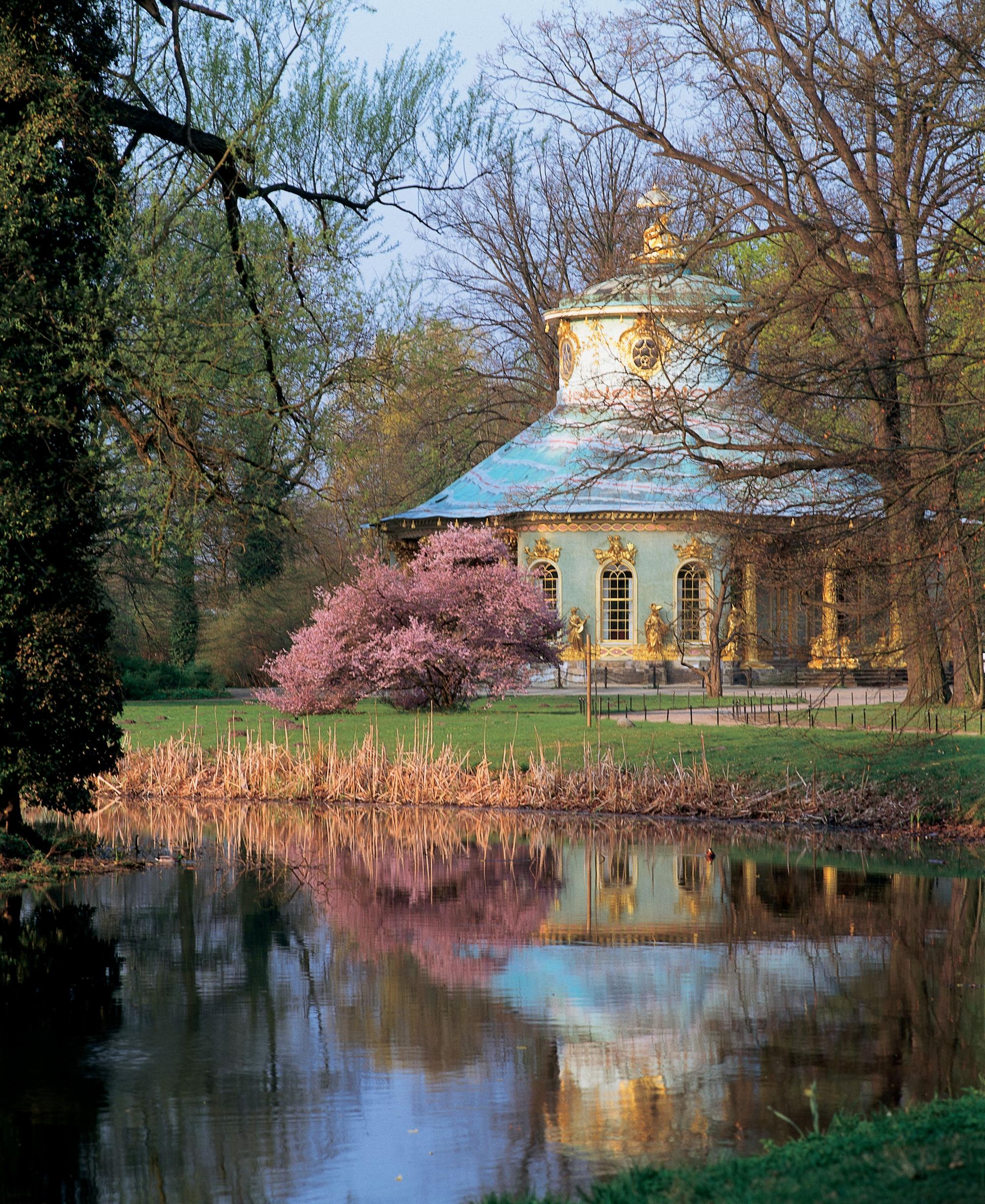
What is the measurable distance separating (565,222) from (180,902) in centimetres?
3662

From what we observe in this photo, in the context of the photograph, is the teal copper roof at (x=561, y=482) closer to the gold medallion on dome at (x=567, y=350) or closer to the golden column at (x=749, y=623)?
the gold medallion on dome at (x=567, y=350)

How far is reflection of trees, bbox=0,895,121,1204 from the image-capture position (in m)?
6.73

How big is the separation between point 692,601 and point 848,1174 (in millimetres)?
32607

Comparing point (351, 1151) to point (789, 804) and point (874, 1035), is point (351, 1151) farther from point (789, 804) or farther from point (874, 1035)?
point (789, 804)

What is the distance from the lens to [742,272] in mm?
37031

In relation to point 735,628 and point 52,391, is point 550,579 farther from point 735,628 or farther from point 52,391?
point 52,391

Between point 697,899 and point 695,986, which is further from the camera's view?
point 697,899

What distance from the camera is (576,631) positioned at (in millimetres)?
37812

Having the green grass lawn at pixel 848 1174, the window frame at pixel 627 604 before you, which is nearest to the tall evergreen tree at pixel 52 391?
the green grass lawn at pixel 848 1174

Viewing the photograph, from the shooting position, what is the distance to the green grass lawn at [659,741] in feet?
59.1

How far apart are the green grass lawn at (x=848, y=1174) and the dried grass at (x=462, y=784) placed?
1143 centimetres

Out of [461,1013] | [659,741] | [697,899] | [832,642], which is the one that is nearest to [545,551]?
[659,741]

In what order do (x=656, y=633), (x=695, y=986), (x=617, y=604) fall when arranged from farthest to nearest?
(x=617, y=604) < (x=656, y=633) < (x=695, y=986)

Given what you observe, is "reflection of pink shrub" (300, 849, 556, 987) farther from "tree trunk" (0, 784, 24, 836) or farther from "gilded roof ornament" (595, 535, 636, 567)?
"gilded roof ornament" (595, 535, 636, 567)
